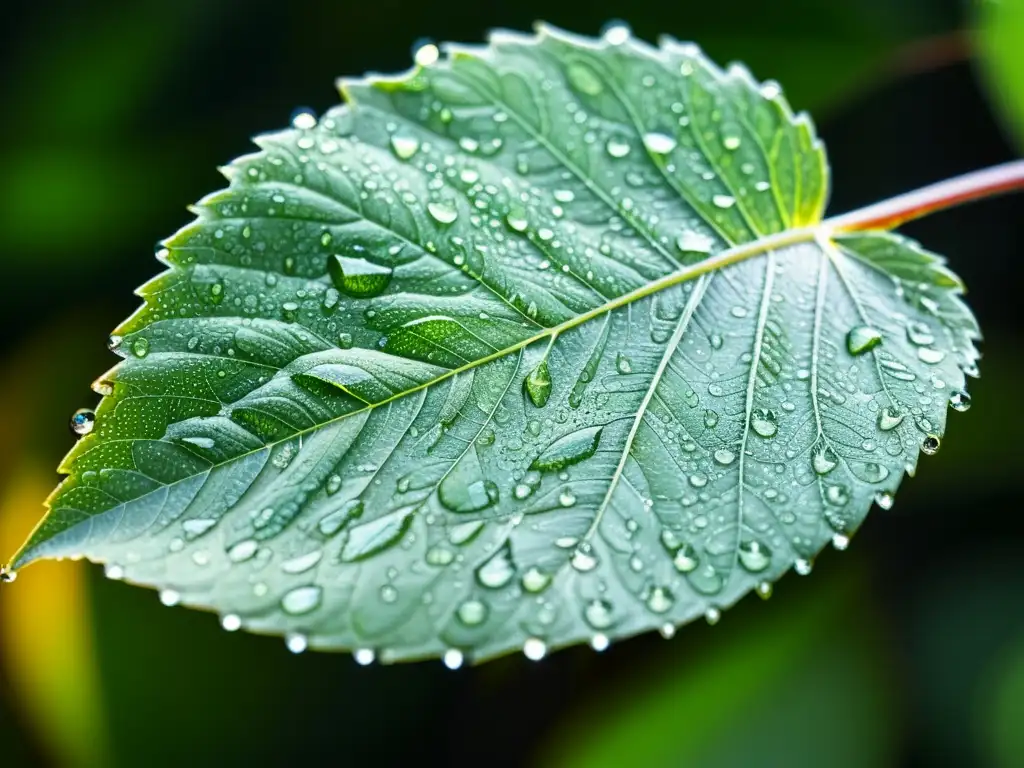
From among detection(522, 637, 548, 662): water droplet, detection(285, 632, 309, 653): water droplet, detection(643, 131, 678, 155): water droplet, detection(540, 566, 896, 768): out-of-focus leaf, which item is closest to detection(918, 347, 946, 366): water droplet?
detection(643, 131, 678, 155): water droplet

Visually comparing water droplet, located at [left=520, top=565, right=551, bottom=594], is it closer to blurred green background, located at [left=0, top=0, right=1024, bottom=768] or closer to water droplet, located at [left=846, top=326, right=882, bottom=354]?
water droplet, located at [left=846, top=326, right=882, bottom=354]

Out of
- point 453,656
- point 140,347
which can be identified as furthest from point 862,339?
point 140,347

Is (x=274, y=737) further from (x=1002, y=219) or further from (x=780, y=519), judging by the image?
(x=1002, y=219)

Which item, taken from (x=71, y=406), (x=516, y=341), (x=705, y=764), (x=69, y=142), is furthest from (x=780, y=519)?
(x=69, y=142)

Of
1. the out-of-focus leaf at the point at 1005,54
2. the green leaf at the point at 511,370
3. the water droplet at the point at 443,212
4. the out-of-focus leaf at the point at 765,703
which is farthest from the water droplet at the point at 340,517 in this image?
the out-of-focus leaf at the point at 1005,54

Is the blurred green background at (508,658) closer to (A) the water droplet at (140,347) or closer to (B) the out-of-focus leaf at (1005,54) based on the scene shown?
(B) the out-of-focus leaf at (1005,54)

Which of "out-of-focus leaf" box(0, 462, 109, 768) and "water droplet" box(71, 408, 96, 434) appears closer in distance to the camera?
"water droplet" box(71, 408, 96, 434)

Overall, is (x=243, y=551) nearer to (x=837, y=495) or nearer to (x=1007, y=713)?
(x=837, y=495)
